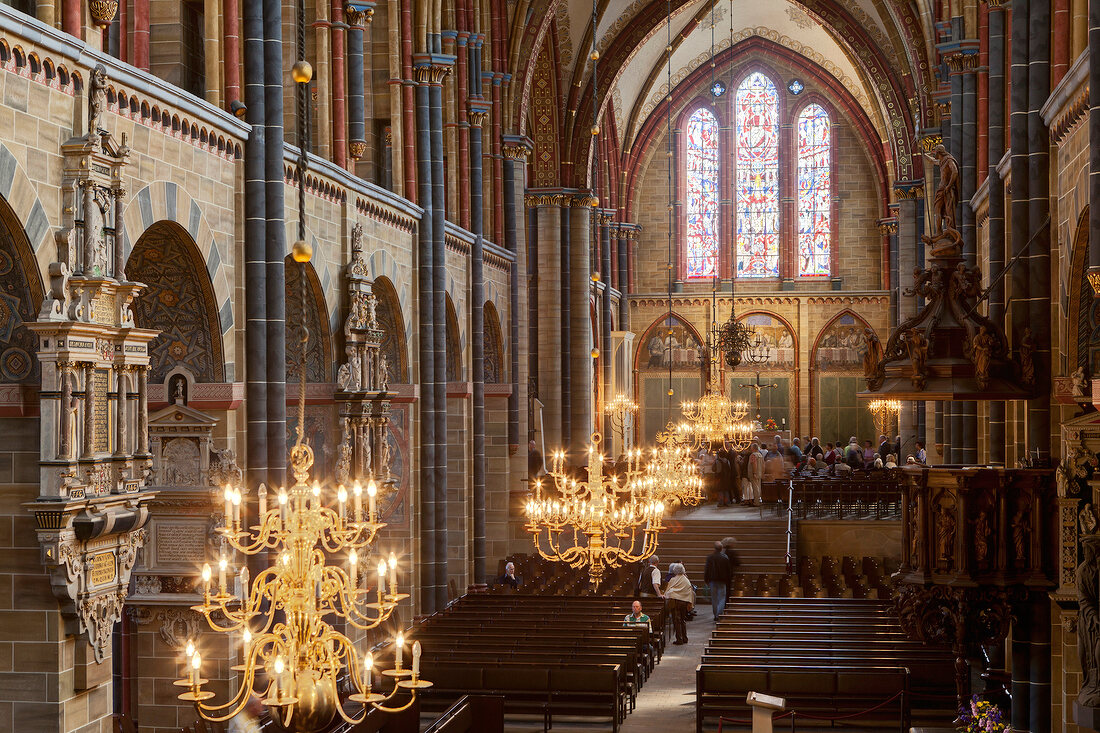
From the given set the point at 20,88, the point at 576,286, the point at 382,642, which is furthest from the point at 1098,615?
the point at 576,286

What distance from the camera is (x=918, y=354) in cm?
1287

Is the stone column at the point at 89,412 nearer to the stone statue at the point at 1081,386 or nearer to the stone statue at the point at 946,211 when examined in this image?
the stone statue at the point at 1081,386

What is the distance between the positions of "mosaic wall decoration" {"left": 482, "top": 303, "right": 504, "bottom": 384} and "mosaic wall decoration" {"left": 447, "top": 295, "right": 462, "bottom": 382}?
3.03m

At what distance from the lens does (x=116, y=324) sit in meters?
11.1

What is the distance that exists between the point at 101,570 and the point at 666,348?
33.2 meters

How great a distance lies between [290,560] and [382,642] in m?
12.7

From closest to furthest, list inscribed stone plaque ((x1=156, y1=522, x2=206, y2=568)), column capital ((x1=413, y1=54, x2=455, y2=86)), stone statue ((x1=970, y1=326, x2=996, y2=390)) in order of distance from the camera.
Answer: stone statue ((x1=970, y1=326, x2=996, y2=390)), inscribed stone plaque ((x1=156, y1=522, x2=206, y2=568)), column capital ((x1=413, y1=54, x2=455, y2=86))

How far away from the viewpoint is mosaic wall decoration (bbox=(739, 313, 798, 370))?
42.4m

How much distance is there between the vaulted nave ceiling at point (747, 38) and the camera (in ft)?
102

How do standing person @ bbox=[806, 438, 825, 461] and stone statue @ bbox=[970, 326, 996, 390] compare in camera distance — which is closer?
stone statue @ bbox=[970, 326, 996, 390]

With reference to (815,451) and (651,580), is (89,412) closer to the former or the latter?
(651,580)

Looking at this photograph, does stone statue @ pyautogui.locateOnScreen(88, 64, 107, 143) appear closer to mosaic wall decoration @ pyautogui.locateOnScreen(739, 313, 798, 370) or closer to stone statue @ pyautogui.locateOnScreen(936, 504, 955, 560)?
stone statue @ pyautogui.locateOnScreen(936, 504, 955, 560)

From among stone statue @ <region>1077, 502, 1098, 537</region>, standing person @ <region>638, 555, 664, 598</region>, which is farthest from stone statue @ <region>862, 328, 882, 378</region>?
standing person @ <region>638, 555, 664, 598</region>

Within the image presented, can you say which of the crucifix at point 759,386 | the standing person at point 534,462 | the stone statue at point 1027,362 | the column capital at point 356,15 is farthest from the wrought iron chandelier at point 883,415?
the stone statue at point 1027,362
